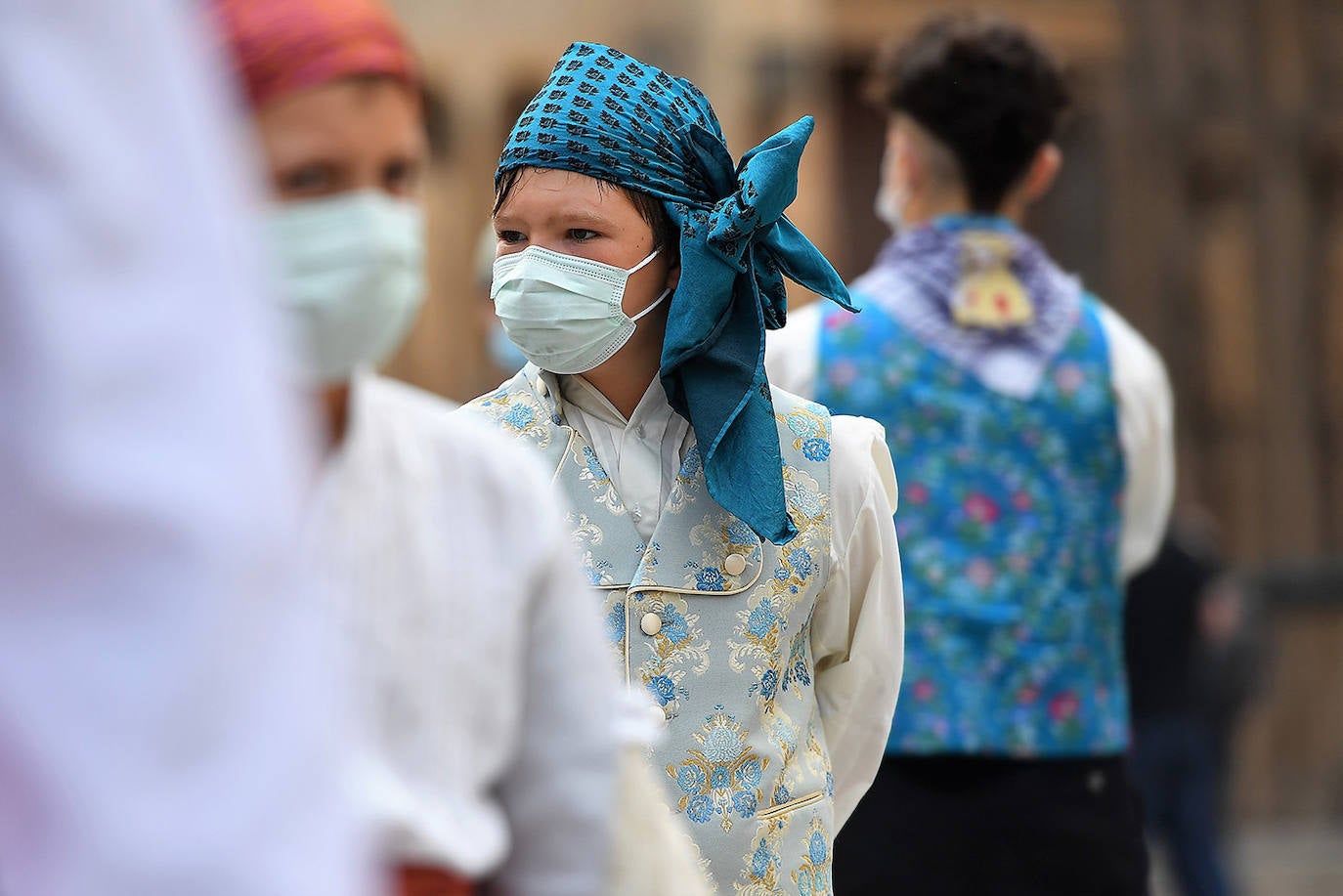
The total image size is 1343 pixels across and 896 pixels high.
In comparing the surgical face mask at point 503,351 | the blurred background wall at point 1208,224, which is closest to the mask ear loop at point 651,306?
the surgical face mask at point 503,351

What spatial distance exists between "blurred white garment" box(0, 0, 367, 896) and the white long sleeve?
1.60m

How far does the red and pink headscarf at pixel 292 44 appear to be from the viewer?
48.5 inches

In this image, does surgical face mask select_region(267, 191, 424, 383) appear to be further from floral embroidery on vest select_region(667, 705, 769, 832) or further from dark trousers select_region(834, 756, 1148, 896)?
dark trousers select_region(834, 756, 1148, 896)

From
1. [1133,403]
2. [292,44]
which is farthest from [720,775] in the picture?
[1133,403]

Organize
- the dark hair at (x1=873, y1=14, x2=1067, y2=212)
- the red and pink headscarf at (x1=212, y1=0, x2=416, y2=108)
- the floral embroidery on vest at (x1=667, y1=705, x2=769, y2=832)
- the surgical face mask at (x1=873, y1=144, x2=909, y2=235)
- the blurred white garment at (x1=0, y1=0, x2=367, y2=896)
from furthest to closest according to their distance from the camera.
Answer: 1. the surgical face mask at (x1=873, y1=144, x2=909, y2=235)
2. the dark hair at (x1=873, y1=14, x2=1067, y2=212)
3. the floral embroidery on vest at (x1=667, y1=705, x2=769, y2=832)
4. the red and pink headscarf at (x1=212, y1=0, x2=416, y2=108)
5. the blurred white garment at (x1=0, y1=0, x2=367, y2=896)

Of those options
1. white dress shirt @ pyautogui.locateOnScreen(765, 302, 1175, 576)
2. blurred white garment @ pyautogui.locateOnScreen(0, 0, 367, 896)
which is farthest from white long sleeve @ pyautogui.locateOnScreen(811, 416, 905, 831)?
→ blurred white garment @ pyautogui.locateOnScreen(0, 0, 367, 896)

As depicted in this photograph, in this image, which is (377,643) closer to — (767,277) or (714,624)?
(714,624)

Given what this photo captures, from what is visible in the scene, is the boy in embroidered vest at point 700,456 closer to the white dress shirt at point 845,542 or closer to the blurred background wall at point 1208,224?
the white dress shirt at point 845,542

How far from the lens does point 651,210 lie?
7.72ft

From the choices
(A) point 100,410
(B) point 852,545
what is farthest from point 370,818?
(B) point 852,545

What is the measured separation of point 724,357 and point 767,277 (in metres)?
0.19

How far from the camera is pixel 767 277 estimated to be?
2453 millimetres

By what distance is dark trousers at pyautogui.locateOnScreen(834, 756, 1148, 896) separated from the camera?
314 centimetres

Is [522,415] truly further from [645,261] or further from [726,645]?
[726,645]
